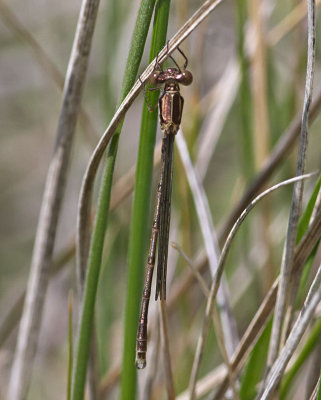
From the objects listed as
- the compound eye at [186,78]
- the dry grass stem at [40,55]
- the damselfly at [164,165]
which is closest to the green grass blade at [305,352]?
the damselfly at [164,165]

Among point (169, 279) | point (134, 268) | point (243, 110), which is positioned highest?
point (243, 110)

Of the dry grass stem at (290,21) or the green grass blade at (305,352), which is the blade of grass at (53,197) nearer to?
the green grass blade at (305,352)

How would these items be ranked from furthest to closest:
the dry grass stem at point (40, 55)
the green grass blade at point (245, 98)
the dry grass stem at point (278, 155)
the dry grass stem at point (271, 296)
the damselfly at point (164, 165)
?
the dry grass stem at point (40, 55), the green grass blade at point (245, 98), the dry grass stem at point (278, 155), the damselfly at point (164, 165), the dry grass stem at point (271, 296)

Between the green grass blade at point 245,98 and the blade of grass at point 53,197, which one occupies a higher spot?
the green grass blade at point 245,98

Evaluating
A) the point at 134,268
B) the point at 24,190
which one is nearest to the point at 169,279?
the point at 134,268

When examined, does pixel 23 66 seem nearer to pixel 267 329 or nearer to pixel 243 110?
pixel 243 110

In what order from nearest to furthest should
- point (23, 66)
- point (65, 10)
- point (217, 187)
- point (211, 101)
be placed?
1. point (211, 101)
2. point (217, 187)
3. point (65, 10)
4. point (23, 66)

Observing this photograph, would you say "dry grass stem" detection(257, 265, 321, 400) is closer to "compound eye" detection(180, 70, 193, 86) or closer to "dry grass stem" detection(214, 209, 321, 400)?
"dry grass stem" detection(214, 209, 321, 400)
